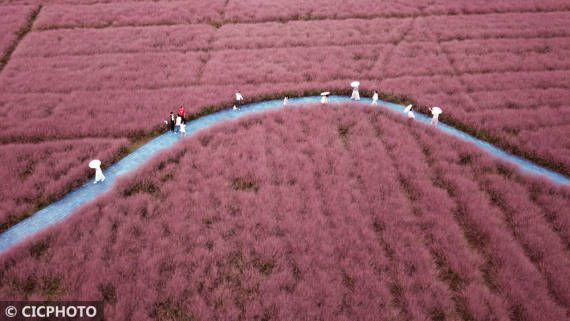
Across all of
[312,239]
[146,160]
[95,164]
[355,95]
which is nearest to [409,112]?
[355,95]

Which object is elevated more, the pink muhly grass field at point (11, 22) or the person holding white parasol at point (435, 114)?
the pink muhly grass field at point (11, 22)

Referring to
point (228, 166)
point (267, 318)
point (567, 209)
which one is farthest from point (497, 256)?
point (228, 166)

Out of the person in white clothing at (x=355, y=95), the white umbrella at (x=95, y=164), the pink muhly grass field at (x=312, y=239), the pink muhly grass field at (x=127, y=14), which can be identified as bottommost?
the pink muhly grass field at (x=312, y=239)

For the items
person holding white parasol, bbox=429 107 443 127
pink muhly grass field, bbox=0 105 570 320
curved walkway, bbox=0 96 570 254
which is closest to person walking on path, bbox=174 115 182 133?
curved walkway, bbox=0 96 570 254

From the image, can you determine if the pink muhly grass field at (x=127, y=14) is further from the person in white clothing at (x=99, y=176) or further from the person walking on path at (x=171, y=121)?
the person in white clothing at (x=99, y=176)

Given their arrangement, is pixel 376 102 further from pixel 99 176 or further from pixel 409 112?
pixel 99 176

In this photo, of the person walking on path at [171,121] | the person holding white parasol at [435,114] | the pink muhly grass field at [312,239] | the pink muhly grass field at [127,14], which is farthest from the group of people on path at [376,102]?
the pink muhly grass field at [127,14]

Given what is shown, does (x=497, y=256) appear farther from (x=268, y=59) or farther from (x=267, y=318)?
(x=268, y=59)

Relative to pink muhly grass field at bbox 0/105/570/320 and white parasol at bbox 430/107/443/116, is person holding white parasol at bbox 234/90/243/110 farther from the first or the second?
white parasol at bbox 430/107/443/116
